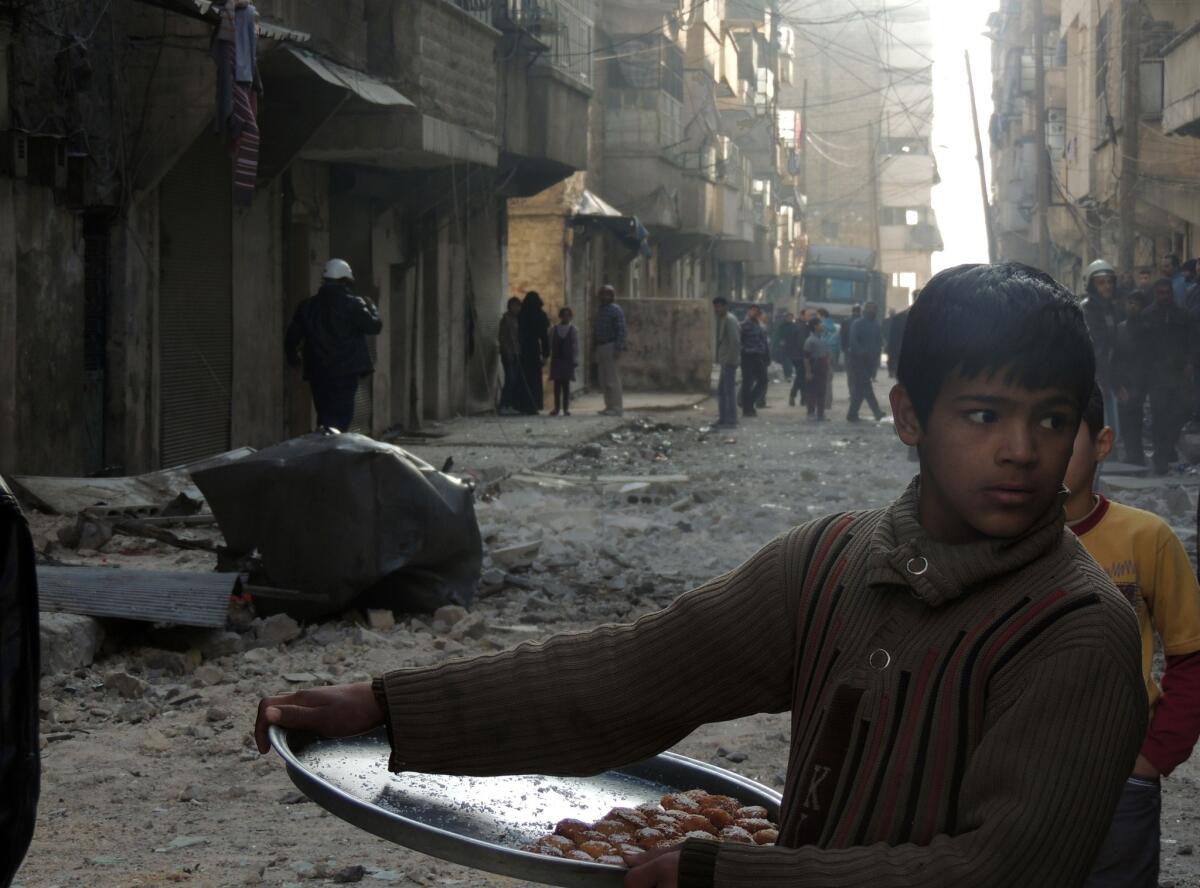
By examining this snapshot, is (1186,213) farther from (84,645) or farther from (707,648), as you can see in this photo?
(707,648)

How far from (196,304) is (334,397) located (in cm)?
164

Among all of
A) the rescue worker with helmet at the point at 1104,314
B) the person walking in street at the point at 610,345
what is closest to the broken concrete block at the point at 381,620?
the rescue worker with helmet at the point at 1104,314

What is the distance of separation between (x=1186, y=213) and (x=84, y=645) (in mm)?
24185

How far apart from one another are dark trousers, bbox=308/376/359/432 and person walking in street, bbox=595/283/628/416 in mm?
9825

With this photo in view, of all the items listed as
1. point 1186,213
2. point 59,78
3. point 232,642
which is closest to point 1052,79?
point 1186,213

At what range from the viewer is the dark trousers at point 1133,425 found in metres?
15.3

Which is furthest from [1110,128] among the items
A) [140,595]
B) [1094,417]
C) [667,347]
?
[1094,417]

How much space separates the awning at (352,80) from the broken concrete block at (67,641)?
313 inches

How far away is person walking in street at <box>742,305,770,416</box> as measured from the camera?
981 inches

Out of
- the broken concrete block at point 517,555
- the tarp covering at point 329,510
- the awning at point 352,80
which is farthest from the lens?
the awning at point 352,80

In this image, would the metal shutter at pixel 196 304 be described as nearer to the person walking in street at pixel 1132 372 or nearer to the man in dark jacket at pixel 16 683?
the person walking in street at pixel 1132 372

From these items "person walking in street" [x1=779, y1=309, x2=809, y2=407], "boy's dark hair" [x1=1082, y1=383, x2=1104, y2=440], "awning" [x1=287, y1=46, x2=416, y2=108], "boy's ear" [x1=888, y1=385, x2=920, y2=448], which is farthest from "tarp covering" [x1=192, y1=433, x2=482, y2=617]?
"person walking in street" [x1=779, y1=309, x2=809, y2=407]

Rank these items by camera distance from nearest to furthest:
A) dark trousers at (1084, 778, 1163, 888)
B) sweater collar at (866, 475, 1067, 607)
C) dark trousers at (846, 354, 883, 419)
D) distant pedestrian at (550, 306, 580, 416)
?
sweater collar at (866, 475, 1067, 607) < dark trousers at (1084, 778, 1163, 888) < dark trousers at (846, 354, 883, 419) < distant pedestrian at (550, 306, 580, 416)

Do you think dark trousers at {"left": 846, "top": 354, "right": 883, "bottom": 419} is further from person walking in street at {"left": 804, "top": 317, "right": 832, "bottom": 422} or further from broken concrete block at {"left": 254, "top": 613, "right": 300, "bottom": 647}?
broken concrete block at {"left": 254, "top": 613, "right": 300, "bottom": 647}
